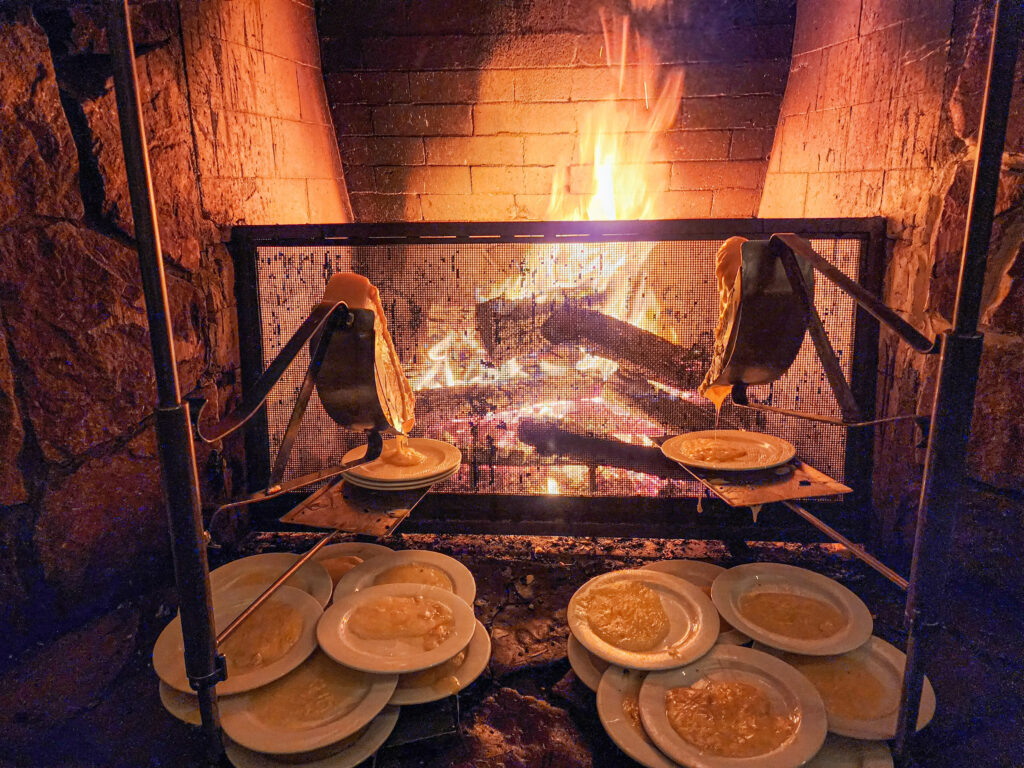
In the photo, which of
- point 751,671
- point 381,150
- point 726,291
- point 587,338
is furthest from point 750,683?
point 381,150

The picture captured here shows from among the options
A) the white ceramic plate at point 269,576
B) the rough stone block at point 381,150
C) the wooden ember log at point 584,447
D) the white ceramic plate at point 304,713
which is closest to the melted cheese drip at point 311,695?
the white ceramic plate at point 304,713

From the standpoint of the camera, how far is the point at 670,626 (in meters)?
2.27

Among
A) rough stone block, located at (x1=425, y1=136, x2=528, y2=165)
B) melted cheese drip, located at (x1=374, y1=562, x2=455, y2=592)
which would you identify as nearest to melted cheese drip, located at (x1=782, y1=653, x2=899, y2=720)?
melted cheese drip, located at (x1=374, y1=562, x2=455, y2=592)

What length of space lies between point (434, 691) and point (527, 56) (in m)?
3.99

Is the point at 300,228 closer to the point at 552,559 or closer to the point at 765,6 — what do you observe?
the point at 552,559

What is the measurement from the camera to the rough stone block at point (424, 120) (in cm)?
443

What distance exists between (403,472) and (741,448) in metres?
1.43

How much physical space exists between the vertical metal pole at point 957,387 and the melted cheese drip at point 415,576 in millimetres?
1655

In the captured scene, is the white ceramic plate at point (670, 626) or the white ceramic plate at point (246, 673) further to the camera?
the white ceramic plate at point (670, 626)

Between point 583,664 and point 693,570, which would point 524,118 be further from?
point 583,664

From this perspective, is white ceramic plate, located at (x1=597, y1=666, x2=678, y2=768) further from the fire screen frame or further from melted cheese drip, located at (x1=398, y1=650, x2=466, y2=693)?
the fire screen frame

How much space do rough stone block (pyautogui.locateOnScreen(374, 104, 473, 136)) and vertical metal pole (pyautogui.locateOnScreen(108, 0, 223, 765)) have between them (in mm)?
3143

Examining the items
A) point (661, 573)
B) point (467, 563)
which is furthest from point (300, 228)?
point (661, 573)

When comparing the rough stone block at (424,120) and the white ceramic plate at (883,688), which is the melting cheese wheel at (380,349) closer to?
the white ceramic plate at (883,688)
